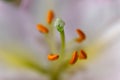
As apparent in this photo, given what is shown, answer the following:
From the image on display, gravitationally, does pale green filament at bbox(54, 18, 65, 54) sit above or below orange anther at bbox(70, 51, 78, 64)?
above

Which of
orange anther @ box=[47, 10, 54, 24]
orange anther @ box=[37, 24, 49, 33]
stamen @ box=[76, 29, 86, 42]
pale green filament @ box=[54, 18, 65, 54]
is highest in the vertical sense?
orange anther @ box=[47, 10, 54, 24]

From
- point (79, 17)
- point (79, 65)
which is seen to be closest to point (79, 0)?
point (79, 17)

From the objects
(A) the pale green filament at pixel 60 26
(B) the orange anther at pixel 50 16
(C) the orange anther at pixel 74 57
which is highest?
(B) the orange anther at pixel 50 16

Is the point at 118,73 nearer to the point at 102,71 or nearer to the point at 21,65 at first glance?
the point at 102,71

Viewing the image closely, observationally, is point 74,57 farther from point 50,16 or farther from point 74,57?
point 50,16

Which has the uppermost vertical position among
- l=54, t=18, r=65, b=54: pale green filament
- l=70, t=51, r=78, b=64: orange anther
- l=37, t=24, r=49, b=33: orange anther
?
l=37, t=24, r=49, b=33: orange anther

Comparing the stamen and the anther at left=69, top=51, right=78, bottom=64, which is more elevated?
the stamen

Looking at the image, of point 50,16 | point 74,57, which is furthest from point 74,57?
point 50,16

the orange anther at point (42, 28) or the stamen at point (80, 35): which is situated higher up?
the orange anther at point (42, 28)
